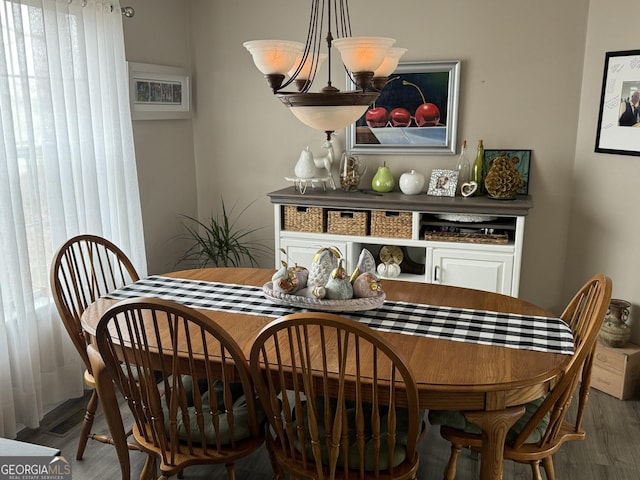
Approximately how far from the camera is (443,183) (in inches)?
142

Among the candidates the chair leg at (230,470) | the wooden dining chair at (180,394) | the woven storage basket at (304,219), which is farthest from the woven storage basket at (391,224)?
the chair leg at (230,470)

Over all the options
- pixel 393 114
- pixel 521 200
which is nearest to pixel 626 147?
pixel 521 200

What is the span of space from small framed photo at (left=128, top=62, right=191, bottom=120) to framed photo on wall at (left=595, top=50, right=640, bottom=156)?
8.74 feet

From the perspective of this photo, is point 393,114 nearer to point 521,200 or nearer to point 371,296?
point 521,200

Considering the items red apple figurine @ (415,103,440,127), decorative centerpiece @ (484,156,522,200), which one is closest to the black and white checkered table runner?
decorative centerpiece @ (484,156,522,200)

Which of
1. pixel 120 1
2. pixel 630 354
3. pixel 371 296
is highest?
pixel 120 1

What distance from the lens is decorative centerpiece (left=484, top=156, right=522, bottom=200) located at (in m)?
3.38

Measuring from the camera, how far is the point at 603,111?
130 inches

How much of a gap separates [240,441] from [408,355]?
2.06 feet

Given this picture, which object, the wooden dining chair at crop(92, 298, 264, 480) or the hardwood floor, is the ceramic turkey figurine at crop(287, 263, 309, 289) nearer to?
the wooden dining chair at crop(92, 298, 264, 480)

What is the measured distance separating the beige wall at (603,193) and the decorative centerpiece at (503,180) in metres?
0.43

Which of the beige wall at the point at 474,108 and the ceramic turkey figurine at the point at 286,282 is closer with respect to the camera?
the ceramic turkey figurine at the point at 286,282

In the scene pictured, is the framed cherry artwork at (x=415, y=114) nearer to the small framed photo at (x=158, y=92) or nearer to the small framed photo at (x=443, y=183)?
the small framed photo at (x=443, y=183)

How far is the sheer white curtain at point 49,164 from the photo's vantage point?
2609 mm
